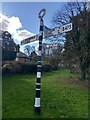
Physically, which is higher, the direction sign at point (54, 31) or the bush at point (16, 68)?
the direction sign at point (54, 31)

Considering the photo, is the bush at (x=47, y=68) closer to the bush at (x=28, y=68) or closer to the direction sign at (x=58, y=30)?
the bush at (x=28, y=68)

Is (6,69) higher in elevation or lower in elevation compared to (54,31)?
lower

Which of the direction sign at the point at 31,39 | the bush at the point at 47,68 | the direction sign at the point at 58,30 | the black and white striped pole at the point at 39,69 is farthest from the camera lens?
the bush at the point at 47,68

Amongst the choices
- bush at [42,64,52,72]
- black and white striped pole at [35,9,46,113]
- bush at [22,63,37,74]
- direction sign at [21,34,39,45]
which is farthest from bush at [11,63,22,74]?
black and white striped pole at [35,9,46,113]

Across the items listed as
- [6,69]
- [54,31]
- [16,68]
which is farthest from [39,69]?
[16,68]

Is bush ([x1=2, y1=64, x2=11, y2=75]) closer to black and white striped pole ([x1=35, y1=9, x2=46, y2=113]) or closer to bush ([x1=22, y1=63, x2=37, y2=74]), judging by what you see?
bush ([x1=22, y1=63, x2=37, y2=74])

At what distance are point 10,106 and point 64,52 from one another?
1342 cm

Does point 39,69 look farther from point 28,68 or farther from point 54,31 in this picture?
point 28,68

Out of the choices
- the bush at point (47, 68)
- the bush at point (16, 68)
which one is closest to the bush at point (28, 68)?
the bush at point (16, 68)

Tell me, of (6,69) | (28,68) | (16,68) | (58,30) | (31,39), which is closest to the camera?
(58,30)

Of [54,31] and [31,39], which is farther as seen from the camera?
[31,39]

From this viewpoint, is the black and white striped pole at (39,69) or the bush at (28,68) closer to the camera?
the black and white striped pole at (39,69)

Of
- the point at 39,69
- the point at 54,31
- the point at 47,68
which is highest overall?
the point at 54,31

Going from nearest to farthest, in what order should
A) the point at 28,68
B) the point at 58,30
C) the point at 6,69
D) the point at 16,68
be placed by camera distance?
the point at 58,30 < the point at 6,69 < the point at 16,68 < the point at 28,68
